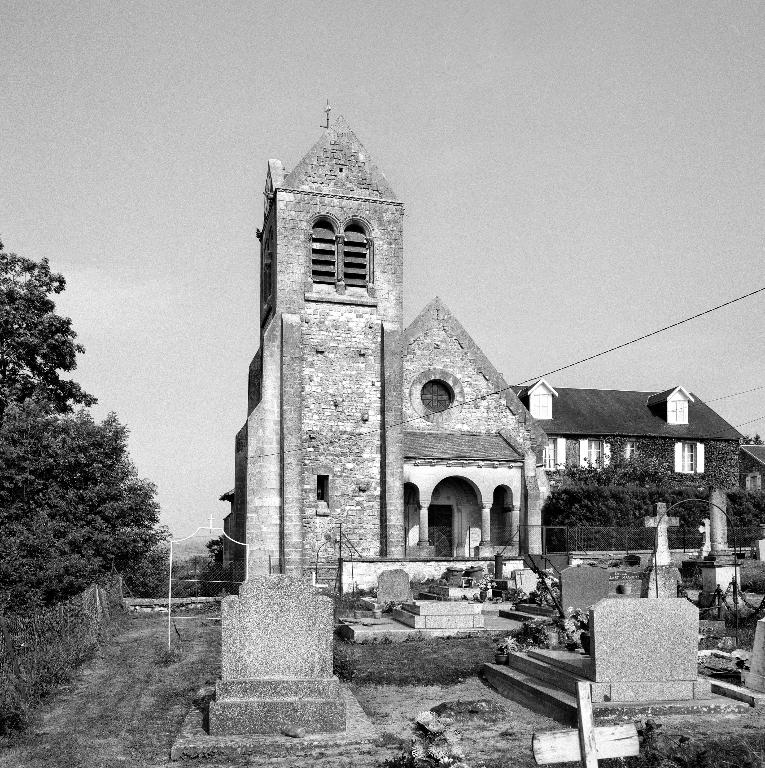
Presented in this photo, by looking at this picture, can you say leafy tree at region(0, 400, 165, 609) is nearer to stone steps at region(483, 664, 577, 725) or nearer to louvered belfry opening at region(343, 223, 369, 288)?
louvered belfry opening at region(343, 223, 369, 288)

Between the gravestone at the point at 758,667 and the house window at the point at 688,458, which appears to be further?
the house window at the point at 688,458

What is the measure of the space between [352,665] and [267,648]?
4554 mm

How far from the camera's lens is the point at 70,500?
23.4m

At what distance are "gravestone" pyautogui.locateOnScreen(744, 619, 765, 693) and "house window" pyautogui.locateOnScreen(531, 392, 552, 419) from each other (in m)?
31.8

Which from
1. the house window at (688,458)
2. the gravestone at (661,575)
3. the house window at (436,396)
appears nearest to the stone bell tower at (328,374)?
the house window at (436,396)

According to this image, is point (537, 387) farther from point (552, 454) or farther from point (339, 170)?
point (339, 170)

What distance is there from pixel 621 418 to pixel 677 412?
2.88 metres

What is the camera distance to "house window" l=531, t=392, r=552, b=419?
42125 millimetres

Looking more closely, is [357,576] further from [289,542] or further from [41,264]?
[41,264]

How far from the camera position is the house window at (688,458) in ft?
140

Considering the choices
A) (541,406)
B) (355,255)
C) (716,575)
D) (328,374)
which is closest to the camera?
(716,575)

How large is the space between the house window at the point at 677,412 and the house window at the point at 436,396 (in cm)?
1445

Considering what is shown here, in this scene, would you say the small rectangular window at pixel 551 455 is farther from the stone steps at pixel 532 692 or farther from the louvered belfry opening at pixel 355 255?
the stone steps at pixel 532 692

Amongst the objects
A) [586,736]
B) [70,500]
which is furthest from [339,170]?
[586,736]
